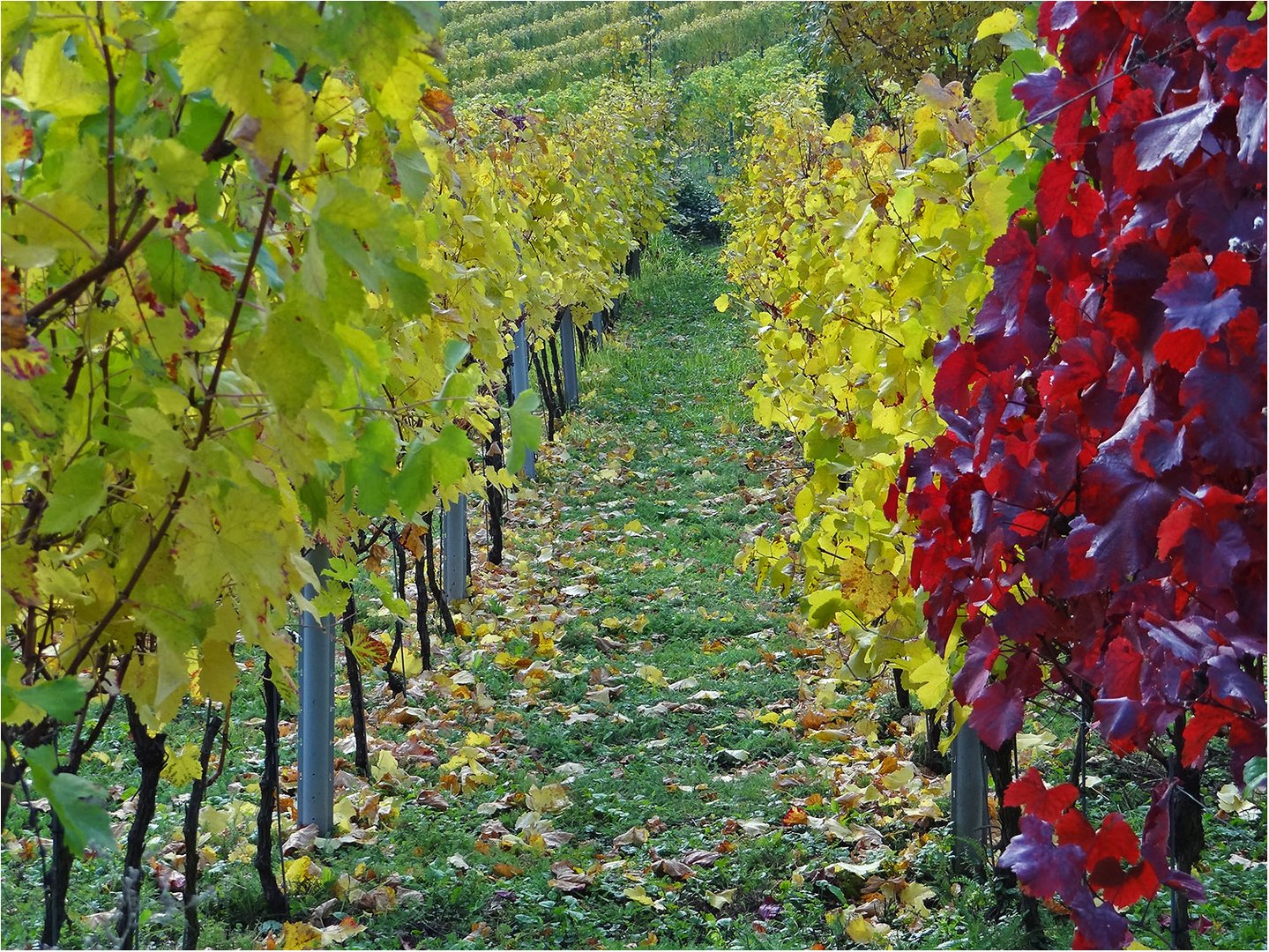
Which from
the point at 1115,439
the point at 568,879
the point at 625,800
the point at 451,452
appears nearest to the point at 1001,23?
the point at 1115,439

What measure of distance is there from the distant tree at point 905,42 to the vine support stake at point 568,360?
355 cm

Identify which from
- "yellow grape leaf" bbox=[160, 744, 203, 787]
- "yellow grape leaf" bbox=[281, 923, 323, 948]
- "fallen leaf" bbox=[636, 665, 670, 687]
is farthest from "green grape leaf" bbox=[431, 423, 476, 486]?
"fallen leaf" bbox=[636, 665, 670, 687]

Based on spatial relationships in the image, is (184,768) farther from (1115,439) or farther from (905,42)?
(905,42)

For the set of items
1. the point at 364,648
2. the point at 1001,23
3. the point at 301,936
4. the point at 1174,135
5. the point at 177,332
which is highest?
the point at 1001,23

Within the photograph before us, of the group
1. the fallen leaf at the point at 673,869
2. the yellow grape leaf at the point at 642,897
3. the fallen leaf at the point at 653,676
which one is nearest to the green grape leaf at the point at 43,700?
the yellow grape leaf at the point at 642,897

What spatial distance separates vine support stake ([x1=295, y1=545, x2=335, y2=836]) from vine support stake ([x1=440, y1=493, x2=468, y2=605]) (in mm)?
2186

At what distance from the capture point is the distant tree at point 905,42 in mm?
10977

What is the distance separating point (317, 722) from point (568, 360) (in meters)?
7.19

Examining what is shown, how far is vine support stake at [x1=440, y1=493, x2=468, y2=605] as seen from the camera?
5.55 m

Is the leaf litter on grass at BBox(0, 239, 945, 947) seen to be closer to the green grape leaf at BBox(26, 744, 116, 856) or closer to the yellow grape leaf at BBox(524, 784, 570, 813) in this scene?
the yellow grape leaf at BBox(524, 784, 570, 813)

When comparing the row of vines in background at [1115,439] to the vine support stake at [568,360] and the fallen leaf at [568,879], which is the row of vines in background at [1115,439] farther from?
the vine support stake at [568,360]

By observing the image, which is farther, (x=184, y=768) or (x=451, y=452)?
(x=184, y=768)

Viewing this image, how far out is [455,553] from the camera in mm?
5582

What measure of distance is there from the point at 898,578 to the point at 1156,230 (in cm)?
146
